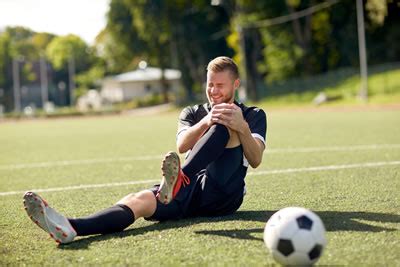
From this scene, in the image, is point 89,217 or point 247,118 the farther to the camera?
point 247,118

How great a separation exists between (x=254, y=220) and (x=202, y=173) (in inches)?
22.2

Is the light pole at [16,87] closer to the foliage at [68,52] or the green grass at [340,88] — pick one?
the foliage at [68,52]

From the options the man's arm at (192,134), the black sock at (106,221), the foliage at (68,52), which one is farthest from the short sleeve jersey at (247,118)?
the foliage at (68,52)

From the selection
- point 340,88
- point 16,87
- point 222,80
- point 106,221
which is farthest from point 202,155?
point 16,87

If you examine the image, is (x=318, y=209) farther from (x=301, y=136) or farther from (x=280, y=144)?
(x=301, y=136)

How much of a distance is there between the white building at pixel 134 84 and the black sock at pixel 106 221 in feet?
216

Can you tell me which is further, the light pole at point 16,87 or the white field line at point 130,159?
the light pole at point 16,87

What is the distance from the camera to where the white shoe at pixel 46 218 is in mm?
3908

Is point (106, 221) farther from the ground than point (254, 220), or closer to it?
farther from the ground

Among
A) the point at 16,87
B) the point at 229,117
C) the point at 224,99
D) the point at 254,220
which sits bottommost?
the point at 254,220

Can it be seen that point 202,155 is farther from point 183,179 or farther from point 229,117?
point 229,117

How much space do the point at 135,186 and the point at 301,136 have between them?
25.2 ft

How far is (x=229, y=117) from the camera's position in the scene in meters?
4.23

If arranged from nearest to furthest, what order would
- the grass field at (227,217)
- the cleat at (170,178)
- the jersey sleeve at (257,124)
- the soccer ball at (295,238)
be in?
the soccer ball at (295,238)
the grass field at (227,217)
the cleat at (170,178)
the jersey sleeve at (257,124)
